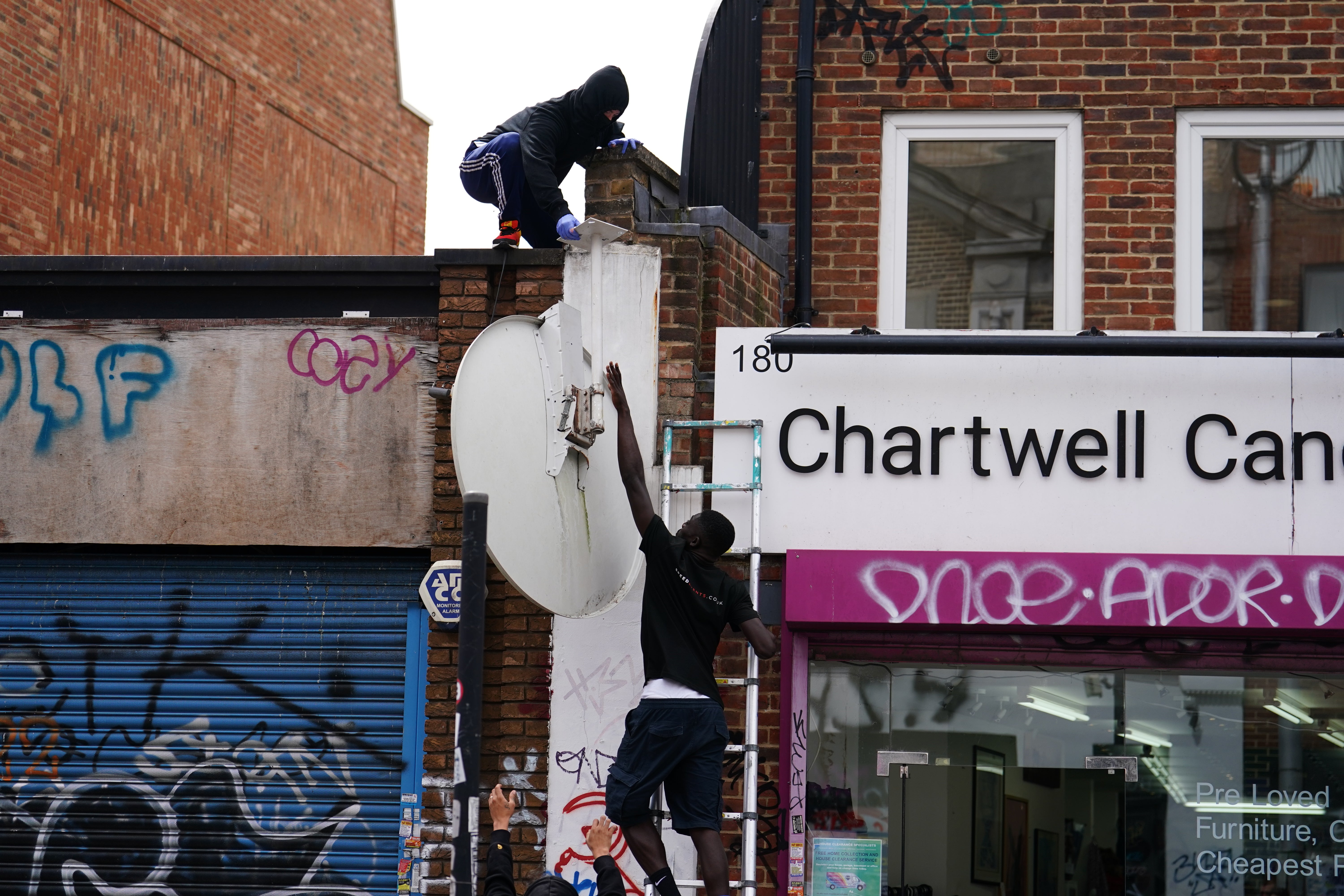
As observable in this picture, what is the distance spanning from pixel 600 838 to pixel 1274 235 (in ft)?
18.0

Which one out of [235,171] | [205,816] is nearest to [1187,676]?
[205,816]

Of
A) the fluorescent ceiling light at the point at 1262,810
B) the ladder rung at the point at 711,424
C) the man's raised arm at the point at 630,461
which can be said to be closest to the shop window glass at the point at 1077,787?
the fluorescent ceiling light at the point at 1262,810

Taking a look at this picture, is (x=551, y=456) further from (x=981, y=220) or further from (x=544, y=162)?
(x=981, y=220)

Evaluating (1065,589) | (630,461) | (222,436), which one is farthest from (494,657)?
(1065,589)

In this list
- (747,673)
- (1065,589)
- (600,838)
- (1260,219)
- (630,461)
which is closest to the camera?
(600,838)

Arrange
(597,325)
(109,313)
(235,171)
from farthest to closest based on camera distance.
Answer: (235,171) → (109,313) → (597,325)

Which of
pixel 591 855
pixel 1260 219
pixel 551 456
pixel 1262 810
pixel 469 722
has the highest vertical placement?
pixel 1260 219

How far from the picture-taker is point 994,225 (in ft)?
28.1

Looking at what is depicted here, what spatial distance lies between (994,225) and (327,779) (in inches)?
196

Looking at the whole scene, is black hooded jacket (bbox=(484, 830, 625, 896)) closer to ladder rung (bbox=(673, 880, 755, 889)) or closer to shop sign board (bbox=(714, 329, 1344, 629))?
ladder rung (bbox=(673, 880, 755, 889))

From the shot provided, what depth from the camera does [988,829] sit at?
765 centimetres

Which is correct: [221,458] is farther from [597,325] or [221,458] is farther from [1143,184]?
[1143,184]

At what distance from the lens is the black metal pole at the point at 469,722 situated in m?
4.41

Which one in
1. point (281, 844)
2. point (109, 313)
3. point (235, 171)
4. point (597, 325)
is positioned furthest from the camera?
point (235, 171)
